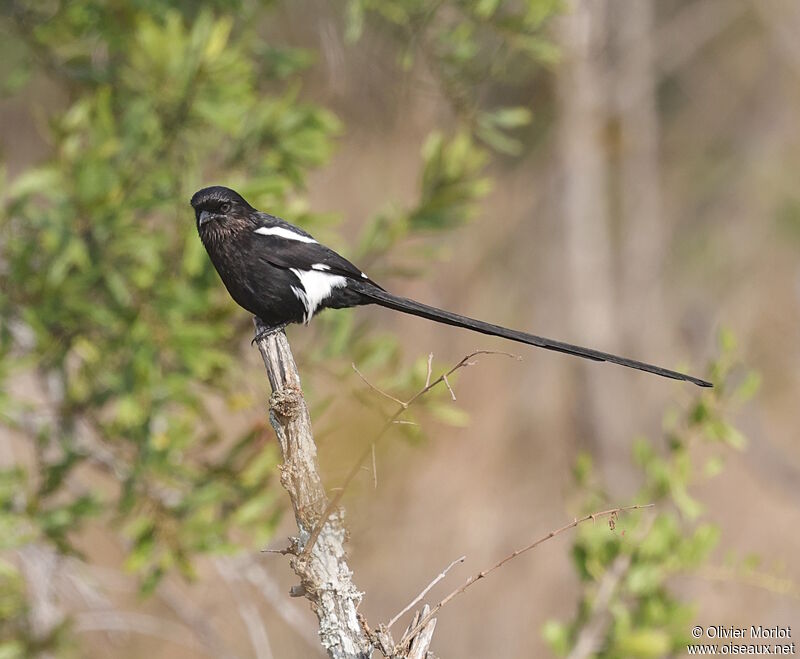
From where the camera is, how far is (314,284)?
302cm

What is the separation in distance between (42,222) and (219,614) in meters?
3.75

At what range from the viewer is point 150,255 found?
312 centimetres

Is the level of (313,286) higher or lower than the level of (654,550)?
higher

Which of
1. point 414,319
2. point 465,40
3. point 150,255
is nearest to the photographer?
point 150,255

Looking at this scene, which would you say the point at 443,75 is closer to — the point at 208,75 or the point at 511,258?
the point at 208,75

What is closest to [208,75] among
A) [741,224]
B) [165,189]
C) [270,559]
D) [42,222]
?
[165,189]

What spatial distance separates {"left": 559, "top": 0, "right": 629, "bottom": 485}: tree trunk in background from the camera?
23.6 ft

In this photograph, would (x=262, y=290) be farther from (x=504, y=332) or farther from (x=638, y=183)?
(x=638, y=183)

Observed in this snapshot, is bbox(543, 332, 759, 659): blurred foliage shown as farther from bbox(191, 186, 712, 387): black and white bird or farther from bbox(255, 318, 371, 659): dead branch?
bbox(255, 318, 371, 659): dead branch

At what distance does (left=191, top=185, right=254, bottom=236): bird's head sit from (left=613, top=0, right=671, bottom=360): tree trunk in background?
528cm

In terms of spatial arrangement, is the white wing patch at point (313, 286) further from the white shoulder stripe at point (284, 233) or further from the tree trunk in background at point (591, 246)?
the tree trunk in background at point (591, 246)

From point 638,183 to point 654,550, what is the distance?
215 inches

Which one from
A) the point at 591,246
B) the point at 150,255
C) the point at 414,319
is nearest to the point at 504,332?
the point at 150,255

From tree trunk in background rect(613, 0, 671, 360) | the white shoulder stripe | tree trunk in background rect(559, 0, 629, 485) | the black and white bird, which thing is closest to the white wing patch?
the black and white bird
